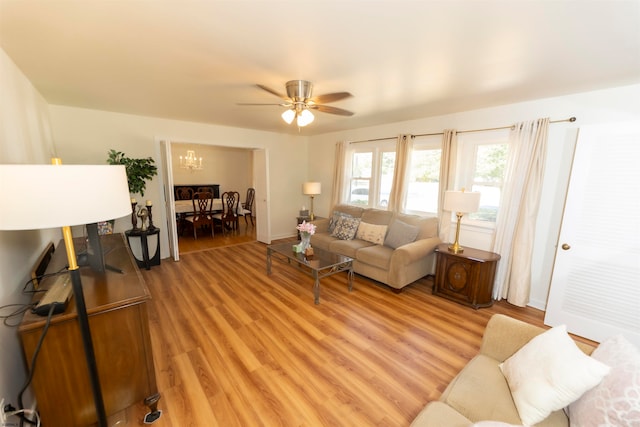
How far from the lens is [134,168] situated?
363 cm

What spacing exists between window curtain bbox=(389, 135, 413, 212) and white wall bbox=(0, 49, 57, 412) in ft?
13.1

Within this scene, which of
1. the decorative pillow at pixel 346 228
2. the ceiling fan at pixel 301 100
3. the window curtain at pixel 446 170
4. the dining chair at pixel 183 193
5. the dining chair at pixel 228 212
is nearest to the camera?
the ceiling fan at pixel 301 100

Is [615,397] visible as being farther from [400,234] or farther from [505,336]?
[400,234]

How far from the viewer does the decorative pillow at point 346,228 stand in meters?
4.14

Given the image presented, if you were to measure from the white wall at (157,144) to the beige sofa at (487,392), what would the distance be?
4.63 m

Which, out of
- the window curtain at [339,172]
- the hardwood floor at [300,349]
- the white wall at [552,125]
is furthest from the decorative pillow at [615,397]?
the window curtain at [339,172]

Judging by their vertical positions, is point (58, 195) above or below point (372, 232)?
above

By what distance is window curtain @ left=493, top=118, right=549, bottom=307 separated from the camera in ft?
9.23

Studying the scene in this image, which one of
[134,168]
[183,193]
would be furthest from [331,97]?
[183,193]

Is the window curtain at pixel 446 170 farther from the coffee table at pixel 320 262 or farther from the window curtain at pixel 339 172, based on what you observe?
the window curtain at pixel 339 172

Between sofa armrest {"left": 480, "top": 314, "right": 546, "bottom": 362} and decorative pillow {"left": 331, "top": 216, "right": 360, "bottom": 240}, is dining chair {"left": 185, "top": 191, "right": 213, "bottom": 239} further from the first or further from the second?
sofa armrest {"left": 480, "top": 314, "right": 546, "bottom": 362}

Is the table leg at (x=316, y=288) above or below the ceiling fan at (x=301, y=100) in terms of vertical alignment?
below

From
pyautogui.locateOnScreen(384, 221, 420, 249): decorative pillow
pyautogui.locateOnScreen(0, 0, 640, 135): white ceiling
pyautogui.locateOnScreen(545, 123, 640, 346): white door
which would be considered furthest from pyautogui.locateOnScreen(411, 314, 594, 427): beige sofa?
pyautogui.locateOnScreen(384, 221, 420, 249): decorative pillow

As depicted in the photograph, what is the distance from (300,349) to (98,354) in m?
1.40
